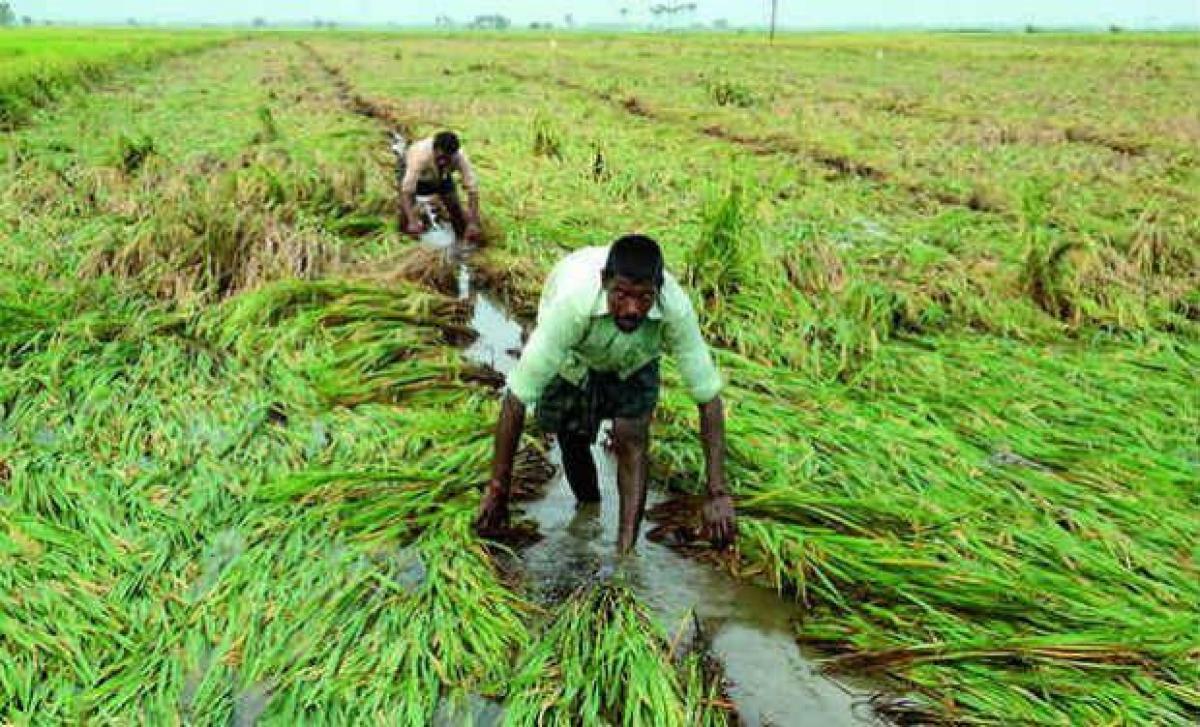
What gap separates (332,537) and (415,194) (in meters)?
4.38

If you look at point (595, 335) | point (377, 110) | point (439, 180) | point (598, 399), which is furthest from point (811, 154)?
point (595, 335)

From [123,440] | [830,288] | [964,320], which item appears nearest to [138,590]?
[123,440]

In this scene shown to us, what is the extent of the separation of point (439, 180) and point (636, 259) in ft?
16.6

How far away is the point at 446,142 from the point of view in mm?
6340

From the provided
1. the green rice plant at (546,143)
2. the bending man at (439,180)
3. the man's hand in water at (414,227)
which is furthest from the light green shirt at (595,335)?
the green rice plant at (546,143)

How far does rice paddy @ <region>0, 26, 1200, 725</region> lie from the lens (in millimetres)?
2490

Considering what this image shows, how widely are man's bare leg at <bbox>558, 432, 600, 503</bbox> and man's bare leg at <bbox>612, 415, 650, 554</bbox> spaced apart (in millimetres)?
223

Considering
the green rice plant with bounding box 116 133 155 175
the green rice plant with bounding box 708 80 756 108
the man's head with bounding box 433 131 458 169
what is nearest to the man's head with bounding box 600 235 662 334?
the man's head with bounding box 433 131 458 169

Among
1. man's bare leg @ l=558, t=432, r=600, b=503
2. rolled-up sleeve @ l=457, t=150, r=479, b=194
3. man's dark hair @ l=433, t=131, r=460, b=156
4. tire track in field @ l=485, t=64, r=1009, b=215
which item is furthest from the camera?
tire track in field @ l=485, t=64, r=1009, b=215

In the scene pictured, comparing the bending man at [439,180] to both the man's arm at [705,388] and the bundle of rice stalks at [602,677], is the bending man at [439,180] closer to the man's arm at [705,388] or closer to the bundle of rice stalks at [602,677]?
the man's arm at [705,388]

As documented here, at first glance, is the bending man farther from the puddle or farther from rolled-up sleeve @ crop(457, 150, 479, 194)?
the puddle

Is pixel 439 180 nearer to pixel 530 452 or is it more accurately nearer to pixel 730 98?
pixel 530 452

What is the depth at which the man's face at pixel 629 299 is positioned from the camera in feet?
7.66

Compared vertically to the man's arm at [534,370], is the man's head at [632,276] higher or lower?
higher
